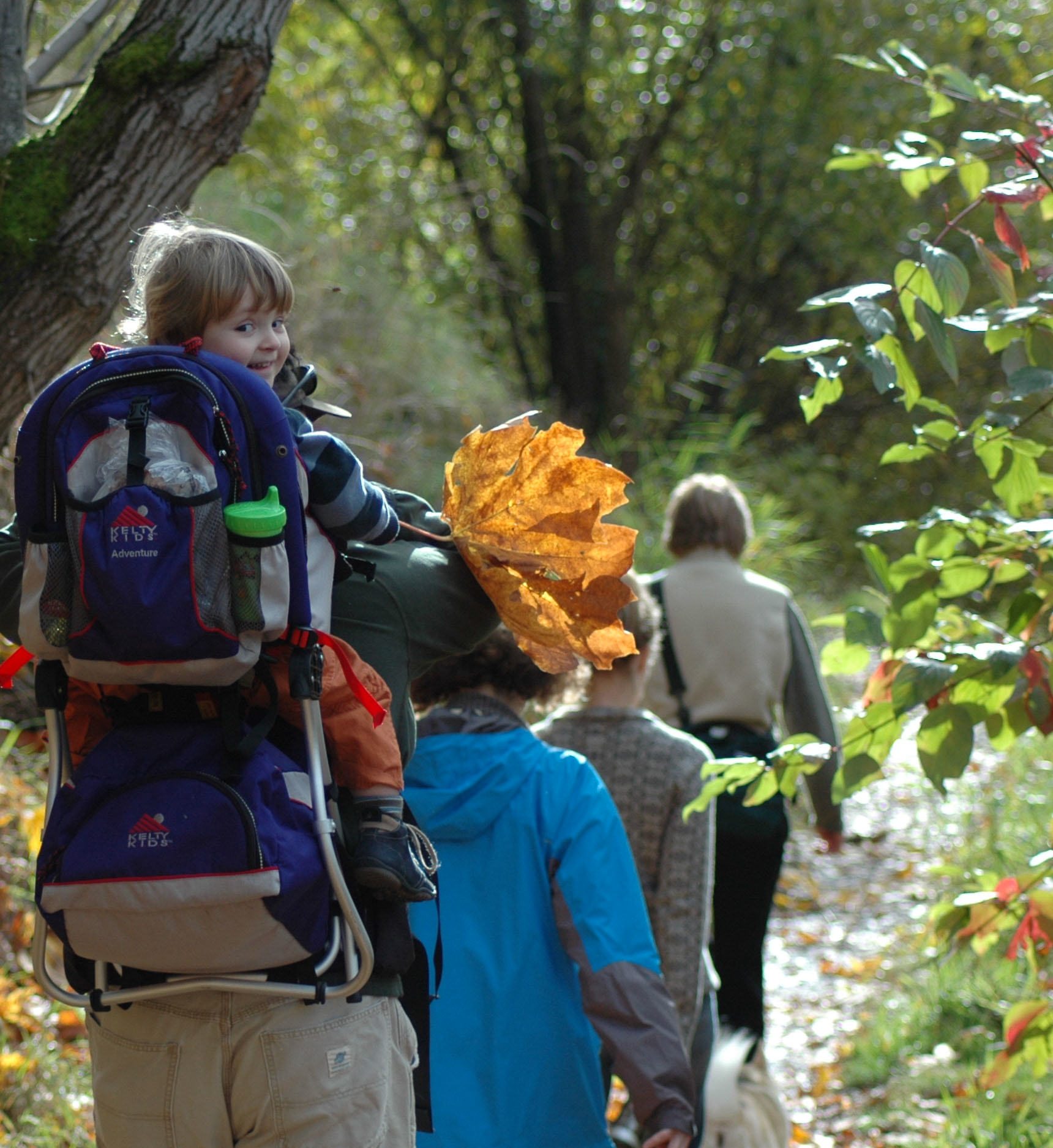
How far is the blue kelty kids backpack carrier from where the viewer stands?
169 cm

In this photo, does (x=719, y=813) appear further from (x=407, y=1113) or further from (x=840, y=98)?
(x=840, y=98)

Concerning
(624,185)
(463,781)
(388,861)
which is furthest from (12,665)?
(624,185)

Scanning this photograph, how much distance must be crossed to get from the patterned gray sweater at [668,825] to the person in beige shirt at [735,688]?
0.89 meters

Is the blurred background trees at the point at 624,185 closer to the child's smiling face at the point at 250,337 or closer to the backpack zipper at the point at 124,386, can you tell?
the child's smiling face at the point at 250,337

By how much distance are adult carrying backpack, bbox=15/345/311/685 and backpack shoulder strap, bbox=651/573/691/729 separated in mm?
3070

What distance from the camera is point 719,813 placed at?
454 centimetres

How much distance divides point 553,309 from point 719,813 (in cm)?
950

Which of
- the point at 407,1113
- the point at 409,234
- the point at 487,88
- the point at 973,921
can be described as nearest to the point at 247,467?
the point at 407,1113

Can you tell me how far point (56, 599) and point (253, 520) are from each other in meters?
0.28

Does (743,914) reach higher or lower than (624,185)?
lower

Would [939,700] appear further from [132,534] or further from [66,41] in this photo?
[66,41]

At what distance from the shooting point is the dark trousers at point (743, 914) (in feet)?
14.9

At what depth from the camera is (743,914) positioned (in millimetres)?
4551

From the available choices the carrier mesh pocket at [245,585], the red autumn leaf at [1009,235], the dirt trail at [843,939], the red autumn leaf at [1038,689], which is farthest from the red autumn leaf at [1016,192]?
the dirt trail at [843,939]
